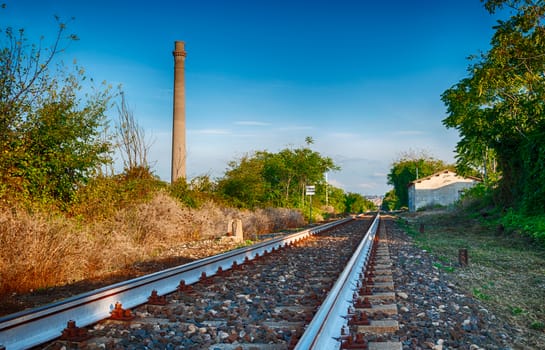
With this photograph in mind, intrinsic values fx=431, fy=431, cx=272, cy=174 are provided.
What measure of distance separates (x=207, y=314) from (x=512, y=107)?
19.3m

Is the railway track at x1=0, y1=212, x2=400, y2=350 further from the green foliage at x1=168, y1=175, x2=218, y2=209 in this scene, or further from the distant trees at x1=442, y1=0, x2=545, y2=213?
the distant trees at x1=442, y1=0, x2=545, y2=213

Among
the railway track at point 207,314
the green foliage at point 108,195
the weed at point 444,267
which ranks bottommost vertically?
the weed at point 444,267

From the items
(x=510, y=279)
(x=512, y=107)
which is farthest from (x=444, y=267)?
(x=512, y=107)

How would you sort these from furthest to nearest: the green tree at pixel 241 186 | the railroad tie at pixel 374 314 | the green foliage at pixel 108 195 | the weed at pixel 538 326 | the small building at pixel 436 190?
the small building at pixel 436 190, the green tree at pixel 241 186, the green foliage at pixel 108 195, the weed at pixel 538 326, the railroad tie at pixel 374 314

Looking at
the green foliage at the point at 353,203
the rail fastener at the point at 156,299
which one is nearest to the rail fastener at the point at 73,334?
the rail fastener at the point at 156,299

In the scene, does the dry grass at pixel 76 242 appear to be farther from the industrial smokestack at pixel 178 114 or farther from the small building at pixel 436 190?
the small building at pixel 436 190

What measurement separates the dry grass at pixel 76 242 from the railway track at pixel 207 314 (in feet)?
6.21

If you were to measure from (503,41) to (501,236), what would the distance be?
658 centimetres

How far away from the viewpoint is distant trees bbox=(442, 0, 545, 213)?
13.7 m

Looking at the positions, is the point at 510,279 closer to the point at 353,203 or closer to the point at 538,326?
the point at 538,326

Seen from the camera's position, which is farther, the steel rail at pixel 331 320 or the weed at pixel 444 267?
the weed at pixel 444 267

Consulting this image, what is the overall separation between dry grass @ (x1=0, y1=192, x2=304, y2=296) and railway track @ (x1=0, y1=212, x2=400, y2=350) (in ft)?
6.21

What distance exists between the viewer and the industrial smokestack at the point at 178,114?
28125 mm

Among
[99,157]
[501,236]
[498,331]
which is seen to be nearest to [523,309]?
[498,331]
